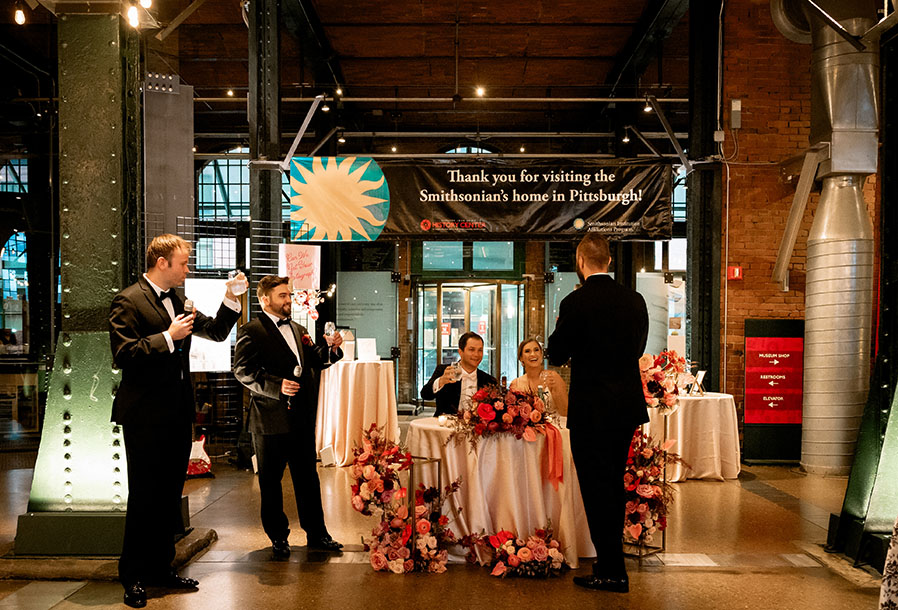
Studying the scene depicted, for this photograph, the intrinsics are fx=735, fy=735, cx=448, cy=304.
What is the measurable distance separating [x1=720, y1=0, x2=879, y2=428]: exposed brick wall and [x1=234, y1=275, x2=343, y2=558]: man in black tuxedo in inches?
209

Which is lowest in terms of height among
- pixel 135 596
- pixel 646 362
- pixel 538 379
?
pixel 135 596

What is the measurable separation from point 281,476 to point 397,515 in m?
0.80

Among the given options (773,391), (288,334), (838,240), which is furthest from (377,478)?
(773,391)

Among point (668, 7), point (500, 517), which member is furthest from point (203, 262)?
point (500, 517)

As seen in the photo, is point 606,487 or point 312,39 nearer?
point 606,487

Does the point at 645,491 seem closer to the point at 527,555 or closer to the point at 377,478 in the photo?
the point at 527,555

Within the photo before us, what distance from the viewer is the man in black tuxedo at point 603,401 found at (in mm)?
3850

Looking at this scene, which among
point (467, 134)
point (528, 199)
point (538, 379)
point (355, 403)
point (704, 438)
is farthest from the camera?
point (467, 134)

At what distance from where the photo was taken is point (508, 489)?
4211mm

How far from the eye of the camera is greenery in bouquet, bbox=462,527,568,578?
4.07 metres

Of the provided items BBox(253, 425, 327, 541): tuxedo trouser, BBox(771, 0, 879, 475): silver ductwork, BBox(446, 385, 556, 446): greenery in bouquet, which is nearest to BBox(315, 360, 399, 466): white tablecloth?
BBox(253, 425, 327, 541): tuxedo trouser

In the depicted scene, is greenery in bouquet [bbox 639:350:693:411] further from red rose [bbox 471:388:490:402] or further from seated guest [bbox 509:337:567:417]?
red rose [bbox 471:388:490:402]

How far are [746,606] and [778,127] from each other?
6.23 m

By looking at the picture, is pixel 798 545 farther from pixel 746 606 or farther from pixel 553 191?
pixel 553 191
